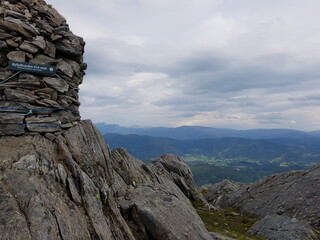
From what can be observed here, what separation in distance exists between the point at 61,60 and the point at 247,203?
2179 inches

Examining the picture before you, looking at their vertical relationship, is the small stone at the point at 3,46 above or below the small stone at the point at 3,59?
above

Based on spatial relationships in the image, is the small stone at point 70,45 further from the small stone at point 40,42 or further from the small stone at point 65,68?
the small stone at point 40,42

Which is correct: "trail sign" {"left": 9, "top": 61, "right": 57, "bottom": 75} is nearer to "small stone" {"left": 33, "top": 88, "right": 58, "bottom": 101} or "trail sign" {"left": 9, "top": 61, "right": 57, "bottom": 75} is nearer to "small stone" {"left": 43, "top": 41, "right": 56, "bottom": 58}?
"small stone" {"left": 33, "top": 88, "right": 58, "bottom": 101}

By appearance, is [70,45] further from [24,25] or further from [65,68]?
[24,25]

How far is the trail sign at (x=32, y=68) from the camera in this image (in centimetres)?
2314

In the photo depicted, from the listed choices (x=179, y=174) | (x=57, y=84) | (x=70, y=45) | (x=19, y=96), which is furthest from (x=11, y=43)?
(x=179, y=174)

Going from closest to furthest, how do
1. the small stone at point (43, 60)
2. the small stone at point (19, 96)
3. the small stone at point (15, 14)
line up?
the small stone at point (19, 96) → the small stone at point (15, 14) → the small stone at point (43, 60)

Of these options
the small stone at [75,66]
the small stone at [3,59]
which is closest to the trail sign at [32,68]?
the small stone at [3,59]

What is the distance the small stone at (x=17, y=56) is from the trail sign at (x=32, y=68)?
0.59 meters

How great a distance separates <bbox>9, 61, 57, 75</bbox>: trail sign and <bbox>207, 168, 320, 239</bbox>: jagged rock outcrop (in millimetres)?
37086

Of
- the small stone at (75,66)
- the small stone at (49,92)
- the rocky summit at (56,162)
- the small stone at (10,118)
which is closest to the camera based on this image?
the rocky summit at (56,162)

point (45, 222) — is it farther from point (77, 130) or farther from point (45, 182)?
point (77, 130)

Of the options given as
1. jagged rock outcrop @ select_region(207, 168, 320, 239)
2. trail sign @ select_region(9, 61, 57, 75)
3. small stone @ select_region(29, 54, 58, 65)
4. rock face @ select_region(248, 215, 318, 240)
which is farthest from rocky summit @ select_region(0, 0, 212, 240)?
jagged rock outcrop @ select_region(207, 168, 320, 239)

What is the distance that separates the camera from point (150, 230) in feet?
71.8
